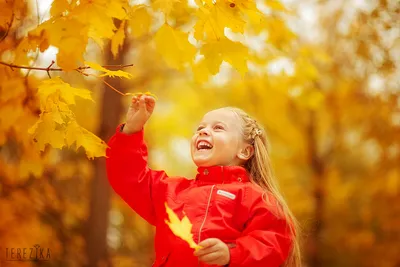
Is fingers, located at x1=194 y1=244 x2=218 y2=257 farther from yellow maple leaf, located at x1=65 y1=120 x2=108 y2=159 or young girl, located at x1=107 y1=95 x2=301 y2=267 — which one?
yellow maple leaf, located at x1=65 y1=120 x2=108 y2=159

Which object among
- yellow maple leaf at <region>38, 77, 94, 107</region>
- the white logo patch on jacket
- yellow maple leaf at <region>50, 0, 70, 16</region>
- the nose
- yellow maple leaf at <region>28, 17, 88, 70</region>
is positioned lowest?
the white logo patch on jacket

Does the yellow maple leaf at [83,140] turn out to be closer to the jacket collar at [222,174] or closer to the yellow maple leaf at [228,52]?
the jacket collar at [222,174]

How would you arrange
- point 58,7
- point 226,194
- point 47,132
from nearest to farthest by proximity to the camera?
point 58,7, point 47,132, point 226,194

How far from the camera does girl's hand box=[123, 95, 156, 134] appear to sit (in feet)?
7.03

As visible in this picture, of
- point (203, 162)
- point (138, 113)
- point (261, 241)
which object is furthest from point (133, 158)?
point (261, 241)

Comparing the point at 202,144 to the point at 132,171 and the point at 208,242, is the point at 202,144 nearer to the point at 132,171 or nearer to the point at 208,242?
the point at 132,171

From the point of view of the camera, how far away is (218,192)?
2070mm

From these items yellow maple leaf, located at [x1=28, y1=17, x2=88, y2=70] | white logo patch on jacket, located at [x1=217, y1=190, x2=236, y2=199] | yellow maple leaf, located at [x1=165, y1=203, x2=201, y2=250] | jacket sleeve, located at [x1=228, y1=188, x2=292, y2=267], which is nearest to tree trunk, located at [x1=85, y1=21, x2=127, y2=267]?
white logo patch on jacket, located at [x1=217, y1=190, x2=236, y2=199]

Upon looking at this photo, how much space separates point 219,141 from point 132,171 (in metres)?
0.41

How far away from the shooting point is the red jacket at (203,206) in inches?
75.1

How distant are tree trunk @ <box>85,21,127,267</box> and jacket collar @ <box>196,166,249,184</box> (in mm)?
2694

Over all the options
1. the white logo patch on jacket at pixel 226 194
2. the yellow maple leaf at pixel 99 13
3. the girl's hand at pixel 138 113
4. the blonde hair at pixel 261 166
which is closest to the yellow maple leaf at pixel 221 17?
the yellow maple leaf at pixel 99 13

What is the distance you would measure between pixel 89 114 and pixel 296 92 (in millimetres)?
2795

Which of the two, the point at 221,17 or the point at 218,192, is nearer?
the point at 221,17
